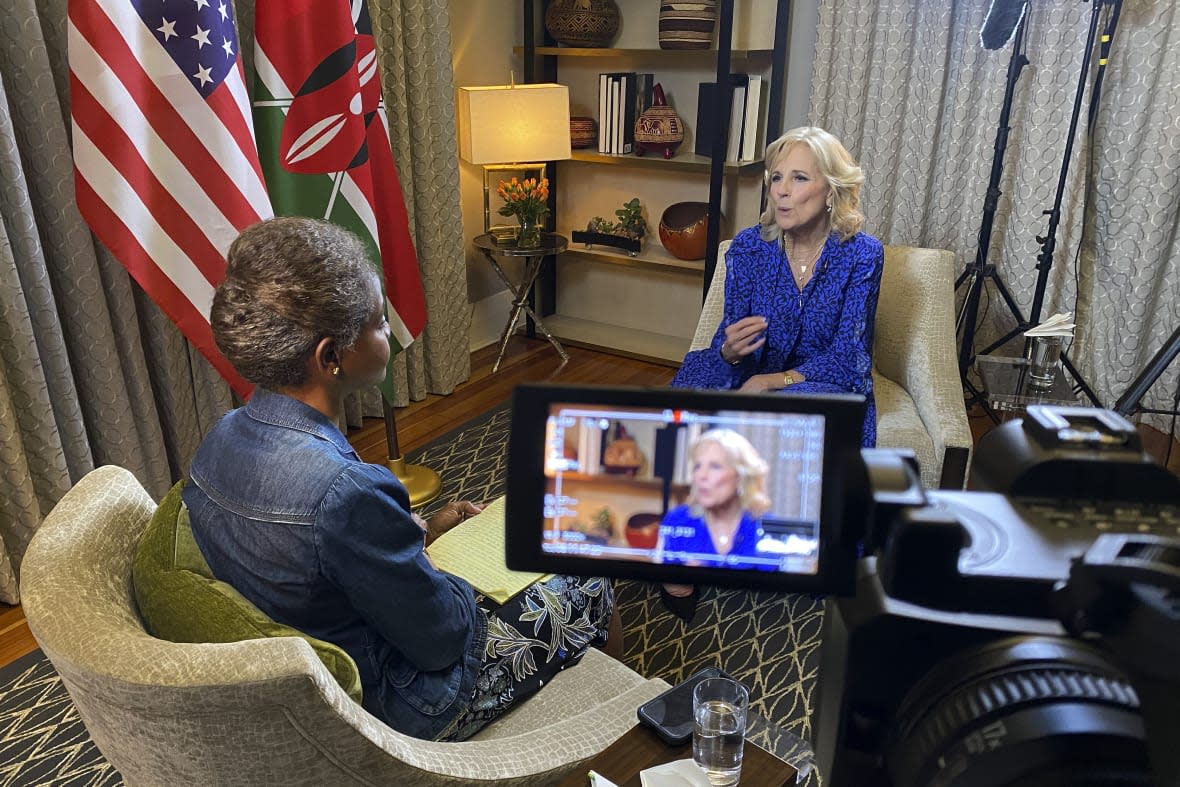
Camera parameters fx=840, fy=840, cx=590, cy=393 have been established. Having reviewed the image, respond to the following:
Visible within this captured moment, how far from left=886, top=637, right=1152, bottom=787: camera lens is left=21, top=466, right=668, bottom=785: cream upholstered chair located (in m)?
0.64

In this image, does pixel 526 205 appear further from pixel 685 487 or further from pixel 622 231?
pixel 685 487

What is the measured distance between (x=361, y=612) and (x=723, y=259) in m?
1.78

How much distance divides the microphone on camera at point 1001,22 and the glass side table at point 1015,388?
1.00 m

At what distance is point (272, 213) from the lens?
2.18 metres

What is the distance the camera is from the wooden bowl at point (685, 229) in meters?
3.60

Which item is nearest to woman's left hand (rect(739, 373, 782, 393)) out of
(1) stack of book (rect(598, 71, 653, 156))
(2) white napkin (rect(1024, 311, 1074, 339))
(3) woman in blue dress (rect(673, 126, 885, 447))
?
(3) woman in blue dress (rect(673, 126, 885, 447))

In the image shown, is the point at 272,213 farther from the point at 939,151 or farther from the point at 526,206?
the point at 939,151

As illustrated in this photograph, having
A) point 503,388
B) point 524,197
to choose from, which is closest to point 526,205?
point 524,197

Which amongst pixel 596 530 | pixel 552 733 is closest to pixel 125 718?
pixel 552 733

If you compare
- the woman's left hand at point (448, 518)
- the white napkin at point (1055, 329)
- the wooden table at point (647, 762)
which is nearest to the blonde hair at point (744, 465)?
the wooden table at point (647, 762)

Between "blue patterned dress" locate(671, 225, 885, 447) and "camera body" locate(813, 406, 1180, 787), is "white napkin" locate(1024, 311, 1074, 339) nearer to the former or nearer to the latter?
"blue patterned dress" locate(671, 225, 885, 447)

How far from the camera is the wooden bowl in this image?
3598mm

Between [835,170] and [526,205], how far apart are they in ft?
5.03

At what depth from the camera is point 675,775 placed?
1091mm
